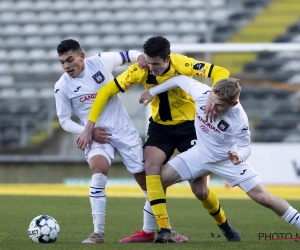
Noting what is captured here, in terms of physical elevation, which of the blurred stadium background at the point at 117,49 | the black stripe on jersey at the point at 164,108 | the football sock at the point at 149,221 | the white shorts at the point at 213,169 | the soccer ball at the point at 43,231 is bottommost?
the soccer ball at the point at 43,231

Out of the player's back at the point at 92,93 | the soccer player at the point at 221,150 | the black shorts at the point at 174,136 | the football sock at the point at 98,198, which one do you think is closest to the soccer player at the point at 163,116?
the black shorts at the point at 174,136

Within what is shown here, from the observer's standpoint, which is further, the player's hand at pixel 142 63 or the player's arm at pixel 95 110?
the player's hand at pixel 142 63

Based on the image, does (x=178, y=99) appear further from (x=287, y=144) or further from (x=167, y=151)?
(x=287, y=144)

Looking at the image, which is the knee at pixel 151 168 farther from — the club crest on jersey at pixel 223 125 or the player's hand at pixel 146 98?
the club crest on jersey at pixel 223 125

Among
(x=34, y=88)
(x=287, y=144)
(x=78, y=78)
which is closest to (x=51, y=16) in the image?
(x=34, y=88)

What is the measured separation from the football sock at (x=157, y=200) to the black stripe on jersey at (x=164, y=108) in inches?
25.7

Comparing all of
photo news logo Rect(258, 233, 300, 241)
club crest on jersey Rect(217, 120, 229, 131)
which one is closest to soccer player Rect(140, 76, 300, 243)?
club crest on jersey Rect(217, 120, 229, 131)

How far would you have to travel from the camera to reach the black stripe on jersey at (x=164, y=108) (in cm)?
689

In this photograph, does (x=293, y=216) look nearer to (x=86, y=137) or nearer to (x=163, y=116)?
(x=163, y=116)

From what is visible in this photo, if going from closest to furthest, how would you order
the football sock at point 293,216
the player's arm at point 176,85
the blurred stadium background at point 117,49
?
the football sock at point 293,216 < the player's arm at point 176,85 < the blurred stadium background at point 117,49

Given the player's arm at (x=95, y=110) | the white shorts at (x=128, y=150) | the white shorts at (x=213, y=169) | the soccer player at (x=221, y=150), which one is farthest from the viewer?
the white shorts at (x=128, y=150)

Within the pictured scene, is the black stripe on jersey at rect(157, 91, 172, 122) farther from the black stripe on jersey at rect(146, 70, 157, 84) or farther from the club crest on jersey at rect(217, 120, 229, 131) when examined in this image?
the club crest on jersey at rect(217, 120, 229, 131)

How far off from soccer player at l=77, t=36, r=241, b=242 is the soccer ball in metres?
0.70

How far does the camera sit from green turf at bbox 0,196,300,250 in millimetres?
6062
